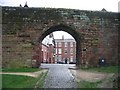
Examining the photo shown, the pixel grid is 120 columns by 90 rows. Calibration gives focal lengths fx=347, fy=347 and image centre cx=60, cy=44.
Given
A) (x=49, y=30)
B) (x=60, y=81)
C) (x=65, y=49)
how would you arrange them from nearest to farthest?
1. (x=60, y=81)
2. (x=49, y=30)
3. (x=65, y=49)

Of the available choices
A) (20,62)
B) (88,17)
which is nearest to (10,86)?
(20,62)

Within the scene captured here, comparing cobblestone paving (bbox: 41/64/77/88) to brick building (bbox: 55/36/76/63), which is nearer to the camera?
cobblestone paving (bbox: 41/64/77/88)

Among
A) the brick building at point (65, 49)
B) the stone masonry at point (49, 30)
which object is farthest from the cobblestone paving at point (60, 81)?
the brick building at point (65, 49)

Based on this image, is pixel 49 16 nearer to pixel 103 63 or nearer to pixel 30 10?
pixel 30 10

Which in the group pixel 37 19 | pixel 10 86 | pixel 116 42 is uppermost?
pixel 37 19

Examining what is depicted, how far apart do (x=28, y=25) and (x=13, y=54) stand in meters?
2.67

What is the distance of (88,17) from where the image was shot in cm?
2911

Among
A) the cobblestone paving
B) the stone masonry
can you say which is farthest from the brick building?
the cobblestone paving

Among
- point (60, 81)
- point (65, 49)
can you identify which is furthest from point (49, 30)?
point (65, 49)

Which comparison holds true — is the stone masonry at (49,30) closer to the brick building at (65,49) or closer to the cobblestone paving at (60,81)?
the cobblestone paving at (60,81)

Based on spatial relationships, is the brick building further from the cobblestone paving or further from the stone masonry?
the cobblestone paving

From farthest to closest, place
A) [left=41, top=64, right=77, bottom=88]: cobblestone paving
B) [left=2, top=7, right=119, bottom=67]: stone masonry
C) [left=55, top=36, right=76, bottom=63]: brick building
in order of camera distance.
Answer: [left=55, top=36, right=76, bottom=63]: brick building < [left=2, top=7, right=119, bottom=67]: stone masonry < [left=41, top=64, right=77, bottom=88]: cobblestone paving

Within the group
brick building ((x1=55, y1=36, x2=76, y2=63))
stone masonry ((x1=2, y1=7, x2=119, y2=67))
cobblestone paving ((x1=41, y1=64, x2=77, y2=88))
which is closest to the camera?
cobblestone paving ((x1=41, y1=64, x2=77, y2=88))

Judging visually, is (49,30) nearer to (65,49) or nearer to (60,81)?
(60,81)
